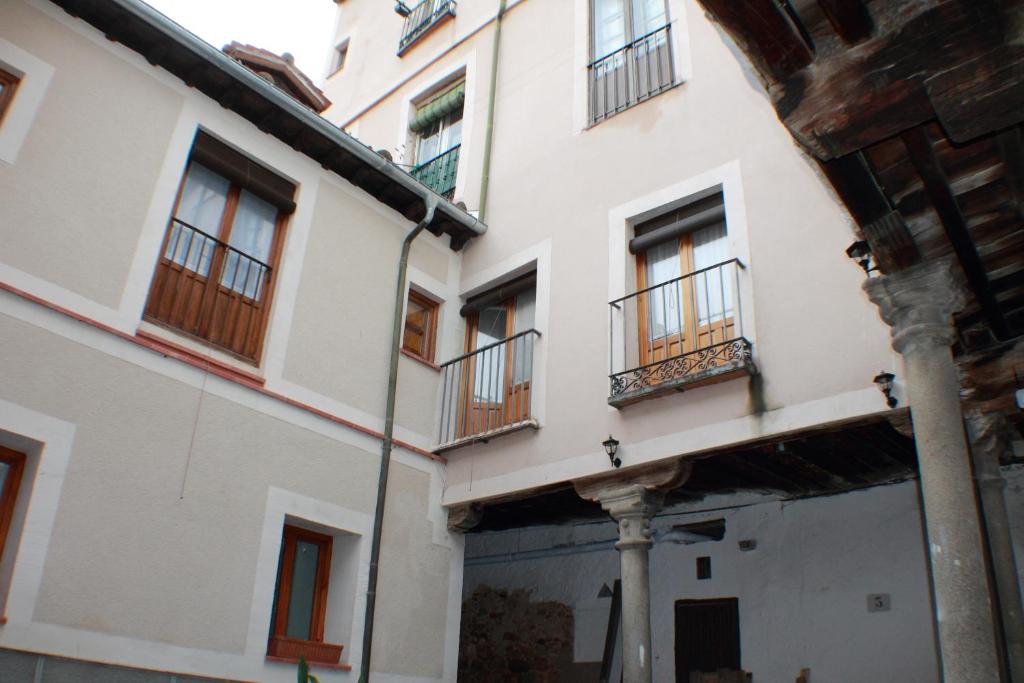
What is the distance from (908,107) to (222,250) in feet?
19.1

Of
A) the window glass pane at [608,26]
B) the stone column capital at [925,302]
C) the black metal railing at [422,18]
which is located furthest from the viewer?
the black metal railing at [422,18]

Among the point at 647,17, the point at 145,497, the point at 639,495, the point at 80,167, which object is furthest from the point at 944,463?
the point at 647,17

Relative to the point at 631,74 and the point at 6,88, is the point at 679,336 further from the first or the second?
the point at 6,88

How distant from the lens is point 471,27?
11547 mm

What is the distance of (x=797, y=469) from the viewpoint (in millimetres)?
7363

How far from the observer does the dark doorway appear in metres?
8.13

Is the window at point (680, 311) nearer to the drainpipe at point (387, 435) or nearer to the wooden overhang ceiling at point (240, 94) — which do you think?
the drainpipe at point (387, 435)

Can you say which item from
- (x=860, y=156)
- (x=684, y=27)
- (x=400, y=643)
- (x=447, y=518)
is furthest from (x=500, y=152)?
(x=860, y=156)

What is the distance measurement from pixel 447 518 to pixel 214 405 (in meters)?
2.70

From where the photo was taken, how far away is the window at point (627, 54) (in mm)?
8688

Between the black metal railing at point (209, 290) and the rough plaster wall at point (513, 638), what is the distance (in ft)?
15.3

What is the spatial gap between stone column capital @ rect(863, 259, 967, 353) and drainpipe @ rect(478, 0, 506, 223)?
5698mm

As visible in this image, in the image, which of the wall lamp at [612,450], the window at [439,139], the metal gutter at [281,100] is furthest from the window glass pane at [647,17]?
the wall lamp at [612,450]

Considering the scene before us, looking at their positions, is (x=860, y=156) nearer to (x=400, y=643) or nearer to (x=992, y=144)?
(x=992, y=144)
